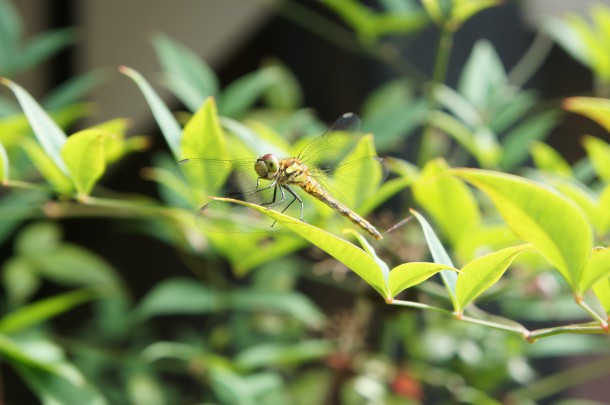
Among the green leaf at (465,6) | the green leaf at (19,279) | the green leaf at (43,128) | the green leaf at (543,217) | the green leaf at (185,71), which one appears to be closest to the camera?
the green leaf at (543,217)

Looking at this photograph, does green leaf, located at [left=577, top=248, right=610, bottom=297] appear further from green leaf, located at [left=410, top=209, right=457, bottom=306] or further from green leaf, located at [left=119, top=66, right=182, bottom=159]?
green leaf, located at [left=119, top=66, right=182, bottom=159]

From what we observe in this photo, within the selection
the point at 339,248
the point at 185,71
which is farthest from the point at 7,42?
the point at 339,248

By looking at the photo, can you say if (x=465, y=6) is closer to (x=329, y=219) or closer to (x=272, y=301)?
(x=329, y=219)

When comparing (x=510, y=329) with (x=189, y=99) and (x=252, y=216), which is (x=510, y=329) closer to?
(x=252, y=216)

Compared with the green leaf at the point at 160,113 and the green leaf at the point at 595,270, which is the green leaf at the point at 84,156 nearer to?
the green leaf at the point at 160,113

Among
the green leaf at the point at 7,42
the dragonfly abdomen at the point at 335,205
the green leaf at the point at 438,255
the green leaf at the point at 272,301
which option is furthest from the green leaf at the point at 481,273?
the green leaf at the point at 7,42

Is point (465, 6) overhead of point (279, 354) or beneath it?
overhead

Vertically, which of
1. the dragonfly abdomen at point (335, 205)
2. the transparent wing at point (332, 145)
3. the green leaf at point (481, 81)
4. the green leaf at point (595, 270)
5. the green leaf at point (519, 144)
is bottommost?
the green leaf at point (595, 270)
